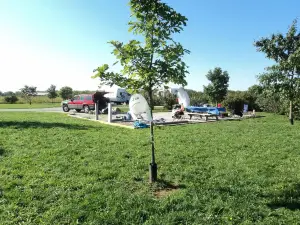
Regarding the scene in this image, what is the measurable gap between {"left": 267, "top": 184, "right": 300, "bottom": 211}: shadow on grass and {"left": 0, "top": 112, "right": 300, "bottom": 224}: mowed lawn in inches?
0.6

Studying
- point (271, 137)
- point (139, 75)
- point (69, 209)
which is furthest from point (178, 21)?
point (271, 137)

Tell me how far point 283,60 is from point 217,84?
618 inches

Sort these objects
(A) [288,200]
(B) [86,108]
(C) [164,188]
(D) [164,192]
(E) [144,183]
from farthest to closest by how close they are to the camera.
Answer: (B) [86,108], (E) [144,183], (C) [164,188], (D) [164,192], (A) [288,200]

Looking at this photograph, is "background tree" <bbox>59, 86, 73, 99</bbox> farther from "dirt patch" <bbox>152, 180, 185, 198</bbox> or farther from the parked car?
"dirt patch" <bbox>152, 180, 185, 198</bbox>

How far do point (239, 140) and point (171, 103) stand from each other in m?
20.2

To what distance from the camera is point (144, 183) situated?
188 inches

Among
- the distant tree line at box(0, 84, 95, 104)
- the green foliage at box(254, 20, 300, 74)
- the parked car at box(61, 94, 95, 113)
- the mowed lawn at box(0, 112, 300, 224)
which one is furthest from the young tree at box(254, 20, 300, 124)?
the distant tree line at box(0, 84, 95, 104)

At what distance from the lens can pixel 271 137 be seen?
9492 mm

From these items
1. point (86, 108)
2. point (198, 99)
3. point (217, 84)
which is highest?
point (217, 84)

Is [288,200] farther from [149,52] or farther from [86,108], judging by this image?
[86,108]

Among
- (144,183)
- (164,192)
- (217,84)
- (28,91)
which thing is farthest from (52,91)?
(164,192)

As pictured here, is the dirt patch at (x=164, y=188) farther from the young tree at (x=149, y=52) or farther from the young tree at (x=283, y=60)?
the young tree at (x=283, y=60)

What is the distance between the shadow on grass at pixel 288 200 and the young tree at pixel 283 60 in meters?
8.54

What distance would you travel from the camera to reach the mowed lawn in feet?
11.4
